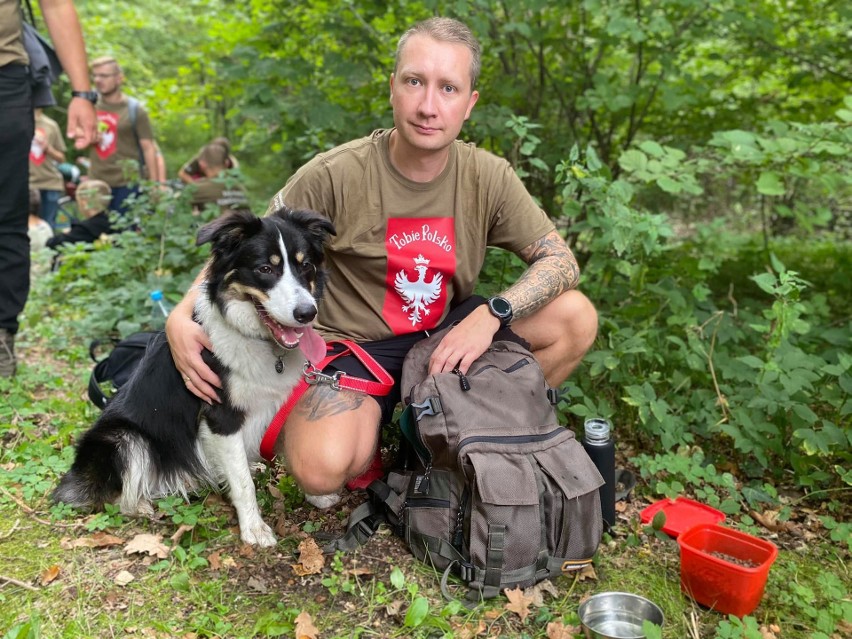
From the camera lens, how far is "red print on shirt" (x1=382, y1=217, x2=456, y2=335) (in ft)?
8.98

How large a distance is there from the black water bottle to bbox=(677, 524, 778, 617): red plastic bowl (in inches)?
11.8

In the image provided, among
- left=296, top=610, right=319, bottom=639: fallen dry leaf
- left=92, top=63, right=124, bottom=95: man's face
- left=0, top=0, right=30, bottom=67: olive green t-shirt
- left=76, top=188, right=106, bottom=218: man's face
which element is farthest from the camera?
left=92, top=63, right=124, bottom=95: man's face

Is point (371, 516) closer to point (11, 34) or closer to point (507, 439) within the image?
point (507, 439)

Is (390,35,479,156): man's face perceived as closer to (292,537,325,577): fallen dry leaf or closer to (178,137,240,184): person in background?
(292,537,325,577): fallen dry leaf

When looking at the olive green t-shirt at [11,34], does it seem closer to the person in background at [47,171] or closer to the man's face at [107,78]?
the man's face at [107,78]

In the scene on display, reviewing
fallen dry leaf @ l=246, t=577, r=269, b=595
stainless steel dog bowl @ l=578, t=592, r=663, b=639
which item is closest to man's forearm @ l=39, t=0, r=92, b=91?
fallen dry leaf @ l=246, t=577, r=269, b=595

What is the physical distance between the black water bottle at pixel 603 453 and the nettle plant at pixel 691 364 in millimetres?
534

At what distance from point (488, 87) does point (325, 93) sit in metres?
1.13


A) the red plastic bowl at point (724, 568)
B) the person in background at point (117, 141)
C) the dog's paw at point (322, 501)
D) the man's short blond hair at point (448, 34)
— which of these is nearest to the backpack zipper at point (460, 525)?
the dog's paw at point (322, 501)

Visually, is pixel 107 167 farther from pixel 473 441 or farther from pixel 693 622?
pixel 693 622

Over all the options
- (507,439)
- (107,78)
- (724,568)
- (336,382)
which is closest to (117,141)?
(107,78)

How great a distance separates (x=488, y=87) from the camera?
4.80m

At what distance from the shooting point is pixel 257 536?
255 cm

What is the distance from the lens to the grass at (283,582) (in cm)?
215
